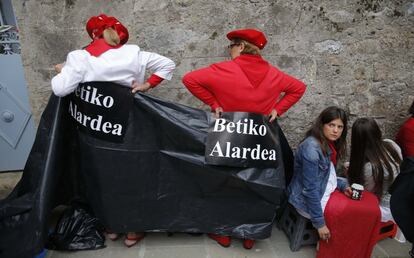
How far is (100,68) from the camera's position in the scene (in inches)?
83.0

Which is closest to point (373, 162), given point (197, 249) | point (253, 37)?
point (253, 37)

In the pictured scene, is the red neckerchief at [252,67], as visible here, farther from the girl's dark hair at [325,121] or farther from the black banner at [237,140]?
the girl's dark hair at [325,121]

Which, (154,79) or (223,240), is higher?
(154,79)

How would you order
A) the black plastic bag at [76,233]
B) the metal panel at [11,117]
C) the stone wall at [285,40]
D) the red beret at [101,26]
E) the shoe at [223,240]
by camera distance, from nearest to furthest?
the red beret at [101,26], the black plastic bag at [76,233], the shoe at [223,240], the stone wall at [285,40], the metal panel at [11,117]

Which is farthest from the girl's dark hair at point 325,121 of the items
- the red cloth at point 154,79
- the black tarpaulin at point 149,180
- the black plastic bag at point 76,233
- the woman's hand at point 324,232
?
the black plastic bag at point 76,233

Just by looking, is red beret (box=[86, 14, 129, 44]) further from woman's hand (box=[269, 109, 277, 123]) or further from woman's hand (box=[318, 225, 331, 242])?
woman's hand (box=[318, 225, 331, 242])

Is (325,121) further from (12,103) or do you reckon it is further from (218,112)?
(12,103)

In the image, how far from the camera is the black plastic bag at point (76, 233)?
7.98 feet

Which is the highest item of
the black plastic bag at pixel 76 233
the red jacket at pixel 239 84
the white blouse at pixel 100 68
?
the white blouse at pixel 100 68

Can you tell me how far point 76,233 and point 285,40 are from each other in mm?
2751

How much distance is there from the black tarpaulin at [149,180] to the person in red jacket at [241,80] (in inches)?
7.5

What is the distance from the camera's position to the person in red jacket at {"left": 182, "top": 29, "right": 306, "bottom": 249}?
2.23 meters

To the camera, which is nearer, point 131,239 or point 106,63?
point 106,63

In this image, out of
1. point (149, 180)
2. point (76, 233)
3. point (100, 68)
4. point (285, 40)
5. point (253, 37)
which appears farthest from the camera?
point (285, 40)
